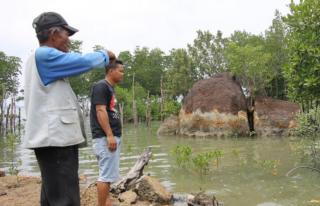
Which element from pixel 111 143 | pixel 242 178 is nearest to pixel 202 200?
pixel 111 143

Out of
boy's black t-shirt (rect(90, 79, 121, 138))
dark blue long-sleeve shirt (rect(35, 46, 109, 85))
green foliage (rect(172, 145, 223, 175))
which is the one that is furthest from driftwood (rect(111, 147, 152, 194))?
dark blue long-sleeve shirt (rect(35, 46, 109, 85))

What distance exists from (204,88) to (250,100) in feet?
8.31

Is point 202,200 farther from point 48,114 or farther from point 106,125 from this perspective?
point 48,114

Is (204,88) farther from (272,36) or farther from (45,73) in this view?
(45,73)

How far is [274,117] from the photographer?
21.2 metres

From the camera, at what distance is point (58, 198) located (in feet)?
10.2

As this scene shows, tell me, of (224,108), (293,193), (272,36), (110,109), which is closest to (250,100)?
(224,108)

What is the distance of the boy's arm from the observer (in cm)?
488

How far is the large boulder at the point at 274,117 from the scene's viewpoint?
67.7ft

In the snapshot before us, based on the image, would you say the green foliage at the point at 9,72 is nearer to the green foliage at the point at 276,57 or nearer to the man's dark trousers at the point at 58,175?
the green foliage at the point at 276,57

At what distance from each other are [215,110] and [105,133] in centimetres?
1746

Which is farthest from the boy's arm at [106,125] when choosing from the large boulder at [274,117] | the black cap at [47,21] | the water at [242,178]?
the large boulder at [274,117]

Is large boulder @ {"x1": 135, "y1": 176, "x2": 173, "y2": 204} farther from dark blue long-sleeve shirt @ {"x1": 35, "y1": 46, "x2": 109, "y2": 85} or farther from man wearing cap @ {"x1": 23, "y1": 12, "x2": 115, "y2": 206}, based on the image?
dark blue long-sleeve shirt @ {"x1": 35, "y1": 46, "x2": 109, "y2": 85}

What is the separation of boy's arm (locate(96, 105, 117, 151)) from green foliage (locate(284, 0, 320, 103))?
16.9 feet
